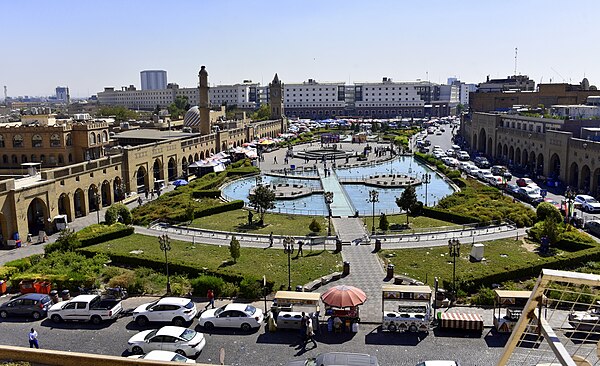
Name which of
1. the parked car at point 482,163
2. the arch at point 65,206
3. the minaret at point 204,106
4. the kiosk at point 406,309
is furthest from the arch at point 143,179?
the parked car at point 482,163

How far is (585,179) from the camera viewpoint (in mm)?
43094

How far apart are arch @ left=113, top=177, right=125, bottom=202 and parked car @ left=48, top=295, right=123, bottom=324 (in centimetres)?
2289

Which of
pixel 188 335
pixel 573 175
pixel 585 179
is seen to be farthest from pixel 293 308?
pixel 573 175

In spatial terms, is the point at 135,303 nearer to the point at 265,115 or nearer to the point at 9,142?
the point at 9,142

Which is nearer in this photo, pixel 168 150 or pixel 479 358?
pixel 479 358

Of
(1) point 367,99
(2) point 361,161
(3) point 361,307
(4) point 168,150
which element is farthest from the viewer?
(1) point 367,99

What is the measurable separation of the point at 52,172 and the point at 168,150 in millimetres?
17362

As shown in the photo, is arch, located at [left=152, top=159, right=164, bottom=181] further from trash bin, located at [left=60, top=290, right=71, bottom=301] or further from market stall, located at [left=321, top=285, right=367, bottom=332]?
market stall, located at [left=321, top=285, right=367, bottom=332]

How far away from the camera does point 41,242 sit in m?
29.9

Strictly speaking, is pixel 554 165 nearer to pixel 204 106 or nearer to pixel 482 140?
pixel 482 140

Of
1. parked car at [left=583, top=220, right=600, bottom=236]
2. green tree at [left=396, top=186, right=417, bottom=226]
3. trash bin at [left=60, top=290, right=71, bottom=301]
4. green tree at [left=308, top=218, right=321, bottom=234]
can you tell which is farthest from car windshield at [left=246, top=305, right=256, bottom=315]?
parked car at [left=583, top=220, right=600, bottom=236]

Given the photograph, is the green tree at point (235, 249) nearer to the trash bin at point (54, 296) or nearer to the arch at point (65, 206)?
the trash bin at point (54, 296)

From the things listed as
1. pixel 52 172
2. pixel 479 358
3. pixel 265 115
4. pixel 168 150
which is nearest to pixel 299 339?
pixel 479 358

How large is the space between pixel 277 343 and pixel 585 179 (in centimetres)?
3609
